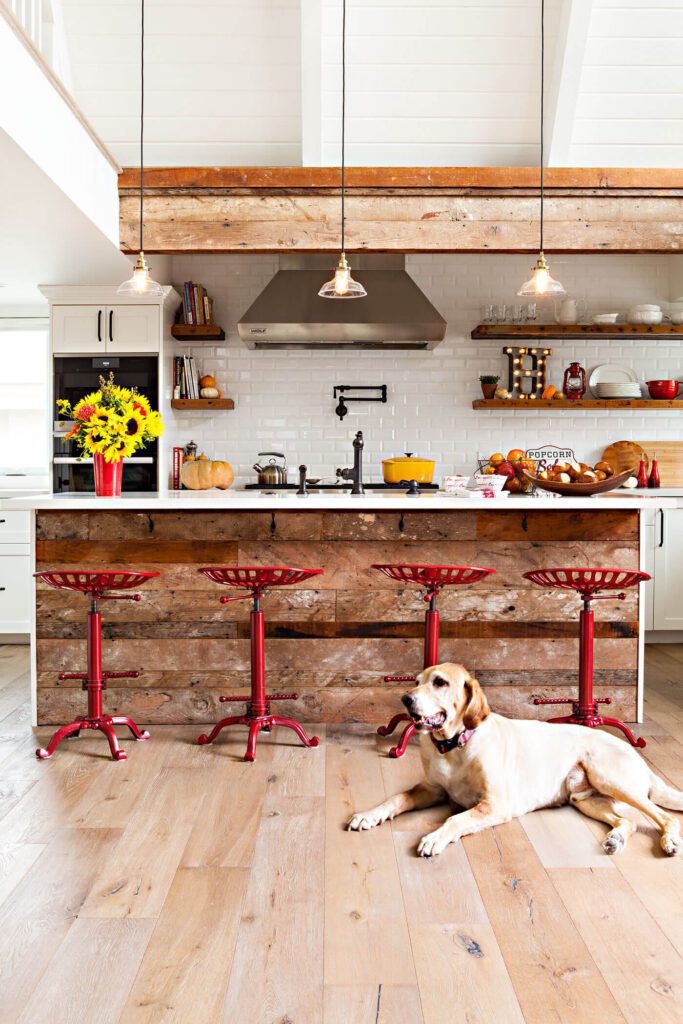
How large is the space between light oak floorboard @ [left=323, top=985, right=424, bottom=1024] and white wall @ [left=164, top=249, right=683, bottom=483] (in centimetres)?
482

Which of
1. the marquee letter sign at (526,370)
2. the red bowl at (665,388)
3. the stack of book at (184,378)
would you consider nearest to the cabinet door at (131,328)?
the stack of book at (184,378)

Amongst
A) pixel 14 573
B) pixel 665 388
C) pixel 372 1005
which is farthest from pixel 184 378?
pixel 372 1005

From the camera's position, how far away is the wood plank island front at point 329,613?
370 centimetres

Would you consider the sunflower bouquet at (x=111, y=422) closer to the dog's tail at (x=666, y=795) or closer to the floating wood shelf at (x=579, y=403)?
the dog's tail at (x=666, y=795)

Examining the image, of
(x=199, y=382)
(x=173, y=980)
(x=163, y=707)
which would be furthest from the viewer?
(x=199, y=382)

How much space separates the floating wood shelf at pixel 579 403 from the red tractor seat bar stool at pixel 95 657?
3.56 metres

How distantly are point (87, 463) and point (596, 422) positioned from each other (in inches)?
Result: 152

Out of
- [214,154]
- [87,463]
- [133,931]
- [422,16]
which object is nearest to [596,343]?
[422,16]

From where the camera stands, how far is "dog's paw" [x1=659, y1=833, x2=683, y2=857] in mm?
2385

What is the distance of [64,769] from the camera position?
10.2 ft

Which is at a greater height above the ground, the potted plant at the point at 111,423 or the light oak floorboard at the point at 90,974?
the potted plant at the point at 111,423

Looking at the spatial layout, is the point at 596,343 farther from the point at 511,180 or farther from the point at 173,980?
the point at 173,980

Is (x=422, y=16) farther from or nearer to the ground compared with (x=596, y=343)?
farther from the ground

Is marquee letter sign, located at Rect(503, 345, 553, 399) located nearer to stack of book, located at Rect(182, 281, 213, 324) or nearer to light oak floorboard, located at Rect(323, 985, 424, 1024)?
stack of book, located at Rect(182, 281, 213, 324)
